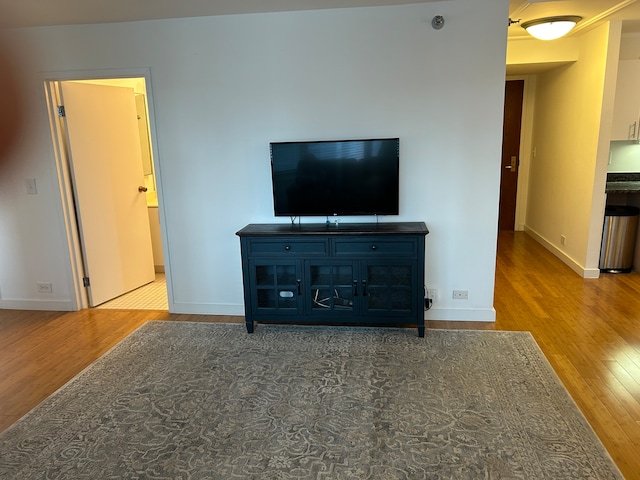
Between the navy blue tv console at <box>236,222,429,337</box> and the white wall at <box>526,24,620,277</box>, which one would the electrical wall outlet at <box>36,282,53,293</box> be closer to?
the navy blue tv console at <box>236,222,429,337</box>

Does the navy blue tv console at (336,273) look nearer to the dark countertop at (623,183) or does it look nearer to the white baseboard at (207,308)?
the white baseboard at (207,308)

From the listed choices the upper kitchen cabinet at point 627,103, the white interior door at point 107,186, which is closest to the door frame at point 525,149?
the upper kitchen cabinet at point 627,103

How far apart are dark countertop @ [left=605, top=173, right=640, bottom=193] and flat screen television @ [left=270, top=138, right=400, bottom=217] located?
267cm

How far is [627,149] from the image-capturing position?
16.3ft

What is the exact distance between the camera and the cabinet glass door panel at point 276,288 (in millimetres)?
3408

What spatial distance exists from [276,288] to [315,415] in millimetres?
1213

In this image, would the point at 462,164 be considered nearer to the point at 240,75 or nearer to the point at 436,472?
the point at 240,75

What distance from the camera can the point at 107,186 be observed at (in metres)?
4.30

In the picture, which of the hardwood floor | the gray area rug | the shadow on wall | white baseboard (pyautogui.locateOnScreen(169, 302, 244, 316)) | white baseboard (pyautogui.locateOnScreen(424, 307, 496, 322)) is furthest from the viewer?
white baseboard (pyautogui.locateOnScreen(169, 302, 244, 316))

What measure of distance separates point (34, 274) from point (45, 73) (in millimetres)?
1796

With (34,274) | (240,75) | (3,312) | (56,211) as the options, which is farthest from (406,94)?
(3,312)

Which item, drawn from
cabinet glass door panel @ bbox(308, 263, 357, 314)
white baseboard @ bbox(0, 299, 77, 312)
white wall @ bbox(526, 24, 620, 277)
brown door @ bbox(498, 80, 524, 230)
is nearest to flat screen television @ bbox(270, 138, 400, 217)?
cabinet glass door panel @ bbox(308, 263, 357, 314)

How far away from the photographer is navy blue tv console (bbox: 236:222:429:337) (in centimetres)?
324

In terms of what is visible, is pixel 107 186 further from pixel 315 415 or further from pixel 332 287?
pixel 315 415
